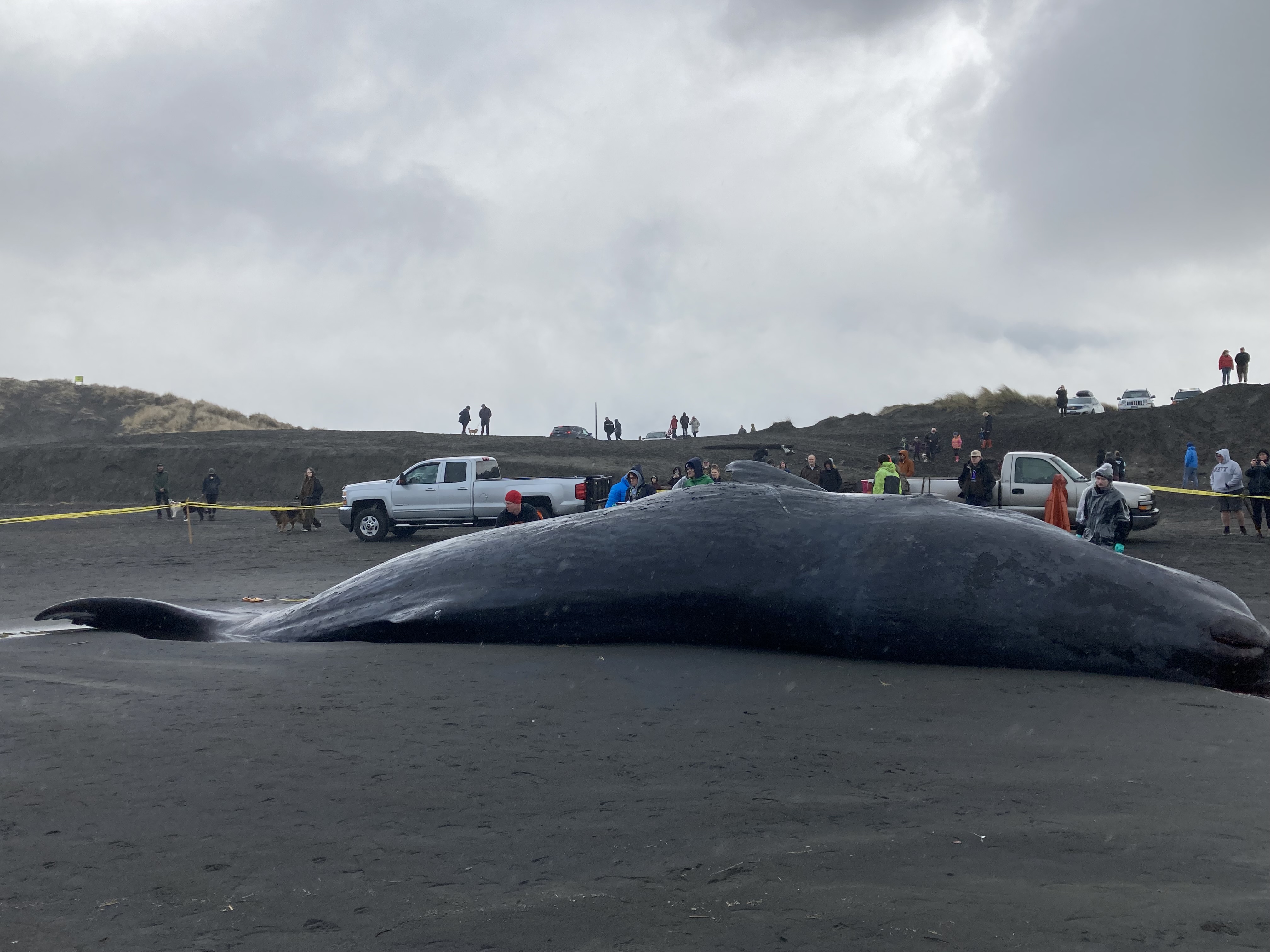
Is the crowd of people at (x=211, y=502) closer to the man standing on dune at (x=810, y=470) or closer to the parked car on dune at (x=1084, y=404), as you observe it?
the man standing on dune at (x=810, y=470)

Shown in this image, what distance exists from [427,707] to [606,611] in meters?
1.45

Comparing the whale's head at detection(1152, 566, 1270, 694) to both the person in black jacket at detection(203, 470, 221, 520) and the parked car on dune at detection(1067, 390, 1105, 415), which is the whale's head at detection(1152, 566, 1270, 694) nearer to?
the person in black jacket at detection(203, 470, 221, 520)

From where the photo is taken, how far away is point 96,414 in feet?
222

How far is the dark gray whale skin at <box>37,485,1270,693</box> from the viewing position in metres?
5.44

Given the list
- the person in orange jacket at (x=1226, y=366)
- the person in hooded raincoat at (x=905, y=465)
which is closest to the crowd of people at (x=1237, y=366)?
the person in orange jacket at (x=1226, y=366)

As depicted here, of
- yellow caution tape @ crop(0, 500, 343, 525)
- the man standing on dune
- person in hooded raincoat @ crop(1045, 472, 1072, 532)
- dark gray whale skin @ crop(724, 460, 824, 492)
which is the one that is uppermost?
the man standing on dune

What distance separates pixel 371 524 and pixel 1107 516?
15.3 meters

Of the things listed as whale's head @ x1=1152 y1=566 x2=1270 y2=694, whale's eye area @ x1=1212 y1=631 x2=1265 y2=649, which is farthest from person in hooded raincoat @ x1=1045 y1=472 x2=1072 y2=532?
whale's eye area @ x1=1212 y1=631 x2=1265 y2=649

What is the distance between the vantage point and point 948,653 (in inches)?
223

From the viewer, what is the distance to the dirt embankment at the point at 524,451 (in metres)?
38.9

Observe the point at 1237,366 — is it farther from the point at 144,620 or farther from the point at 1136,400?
the point at 144,620

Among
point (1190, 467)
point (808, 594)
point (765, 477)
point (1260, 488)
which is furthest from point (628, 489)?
point (1190, 467)

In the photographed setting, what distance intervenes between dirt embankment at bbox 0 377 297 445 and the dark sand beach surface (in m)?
57.9

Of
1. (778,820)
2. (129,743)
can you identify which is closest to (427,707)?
(129,743)
